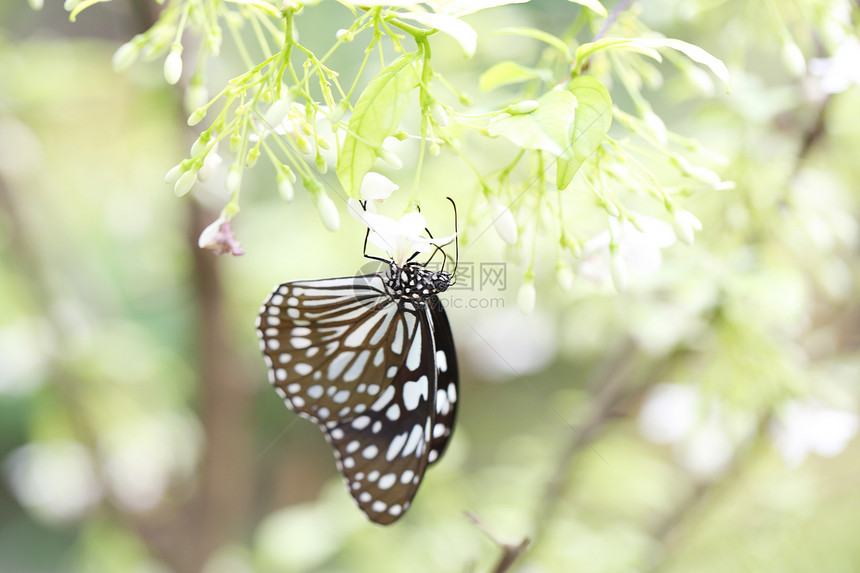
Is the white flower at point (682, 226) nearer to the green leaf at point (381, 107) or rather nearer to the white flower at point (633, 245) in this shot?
the white flower at point (633, 245)

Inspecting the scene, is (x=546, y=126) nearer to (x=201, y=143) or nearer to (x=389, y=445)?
(x=201, y=143)

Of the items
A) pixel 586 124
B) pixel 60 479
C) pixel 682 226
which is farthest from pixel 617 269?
pixel 60 479

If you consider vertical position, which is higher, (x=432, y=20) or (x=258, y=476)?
(x=432, y=20)

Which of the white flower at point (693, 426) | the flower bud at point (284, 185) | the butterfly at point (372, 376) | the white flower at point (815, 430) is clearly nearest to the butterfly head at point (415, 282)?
the butterfly at point (372, 376)

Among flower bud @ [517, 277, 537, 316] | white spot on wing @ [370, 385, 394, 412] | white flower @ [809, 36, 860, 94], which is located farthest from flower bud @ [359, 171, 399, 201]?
white flower @ [809, 36, 860, 94]

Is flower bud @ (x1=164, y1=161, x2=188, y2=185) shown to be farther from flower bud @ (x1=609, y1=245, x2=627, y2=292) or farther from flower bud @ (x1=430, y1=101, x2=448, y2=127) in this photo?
flower bud @ (x1=609, y1=245, x2=627, y2=292)

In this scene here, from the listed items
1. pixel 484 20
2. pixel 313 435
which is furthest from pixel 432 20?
pixel 313 435

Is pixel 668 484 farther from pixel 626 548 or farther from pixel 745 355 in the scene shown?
pixel 745 355
